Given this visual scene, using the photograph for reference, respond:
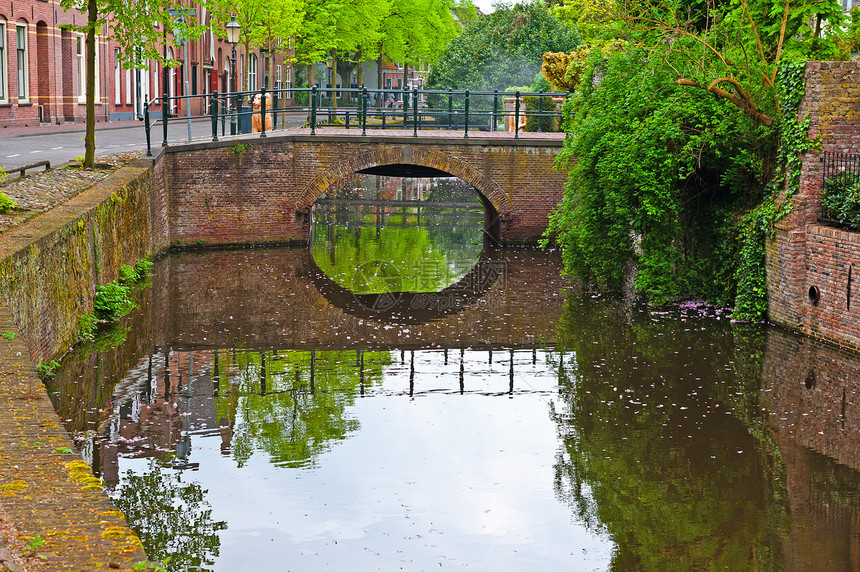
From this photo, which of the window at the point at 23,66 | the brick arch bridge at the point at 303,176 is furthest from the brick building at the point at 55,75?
the brick arch bridge at the point at 303,176

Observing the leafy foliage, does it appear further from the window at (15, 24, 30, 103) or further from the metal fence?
the window at (15, 24, 30, 103)

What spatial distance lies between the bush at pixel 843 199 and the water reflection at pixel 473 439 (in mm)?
1615

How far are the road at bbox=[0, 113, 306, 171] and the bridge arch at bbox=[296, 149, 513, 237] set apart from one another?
2.39 metres

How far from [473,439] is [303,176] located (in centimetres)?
1248

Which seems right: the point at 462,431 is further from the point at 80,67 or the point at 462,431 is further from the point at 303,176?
the point at 80,67

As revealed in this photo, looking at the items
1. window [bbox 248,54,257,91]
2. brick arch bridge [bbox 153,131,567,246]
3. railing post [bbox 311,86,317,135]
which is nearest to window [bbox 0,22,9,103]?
brick arch bridge [bbox 153,131,567,246]

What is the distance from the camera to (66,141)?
2472 centimetres

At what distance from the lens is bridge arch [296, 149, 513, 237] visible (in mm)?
21484

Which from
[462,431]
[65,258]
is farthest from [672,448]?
[65,258]

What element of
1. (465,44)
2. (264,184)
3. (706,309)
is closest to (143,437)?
(706,309)

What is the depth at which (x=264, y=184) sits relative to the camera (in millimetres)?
21234

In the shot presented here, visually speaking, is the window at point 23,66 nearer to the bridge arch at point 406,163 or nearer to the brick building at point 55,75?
the brick building at point 55,75

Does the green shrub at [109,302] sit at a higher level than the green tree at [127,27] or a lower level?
lower

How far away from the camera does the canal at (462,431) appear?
24.5 feet
